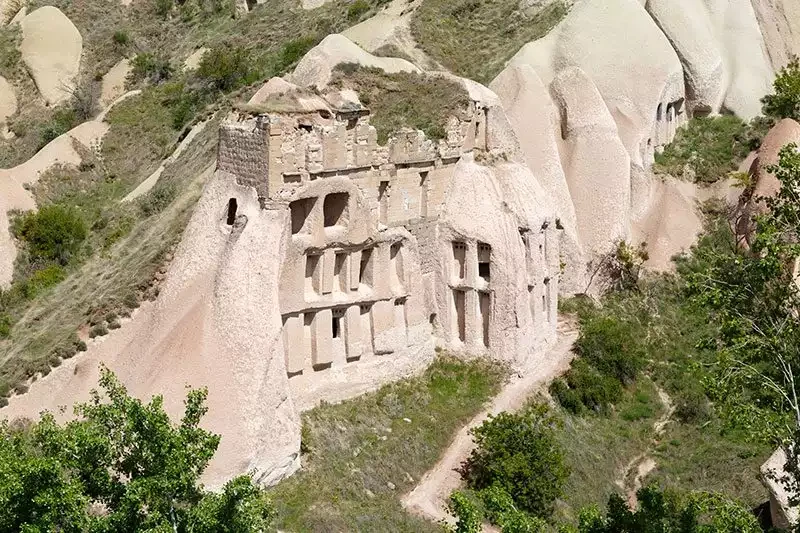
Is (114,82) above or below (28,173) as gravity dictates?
above

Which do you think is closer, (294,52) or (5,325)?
(5,325)

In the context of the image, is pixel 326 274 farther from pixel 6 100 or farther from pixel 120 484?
pixel 6 100

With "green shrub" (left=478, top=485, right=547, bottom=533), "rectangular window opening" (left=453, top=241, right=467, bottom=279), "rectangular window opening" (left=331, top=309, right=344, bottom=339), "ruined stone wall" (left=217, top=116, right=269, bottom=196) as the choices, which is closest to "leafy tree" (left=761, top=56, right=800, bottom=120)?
"rectangular window opening" (left=453, top=241, right=467, bottom=279)

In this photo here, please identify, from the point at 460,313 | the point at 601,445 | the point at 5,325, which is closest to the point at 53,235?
the point at 5,325

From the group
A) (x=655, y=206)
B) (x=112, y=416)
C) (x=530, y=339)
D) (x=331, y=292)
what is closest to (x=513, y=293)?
(x=530, y=339)

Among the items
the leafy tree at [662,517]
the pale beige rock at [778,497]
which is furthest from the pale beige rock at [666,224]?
the leafy tree at [662,517]

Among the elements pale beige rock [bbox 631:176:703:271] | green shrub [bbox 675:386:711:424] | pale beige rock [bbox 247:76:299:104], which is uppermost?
pale beige rock [bbox 247:76:299:104]

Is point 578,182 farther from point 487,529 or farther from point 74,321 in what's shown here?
point 74,321

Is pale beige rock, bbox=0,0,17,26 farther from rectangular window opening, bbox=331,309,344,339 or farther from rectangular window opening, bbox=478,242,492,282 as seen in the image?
rectangular window opening, bbox=331,309,344,339
